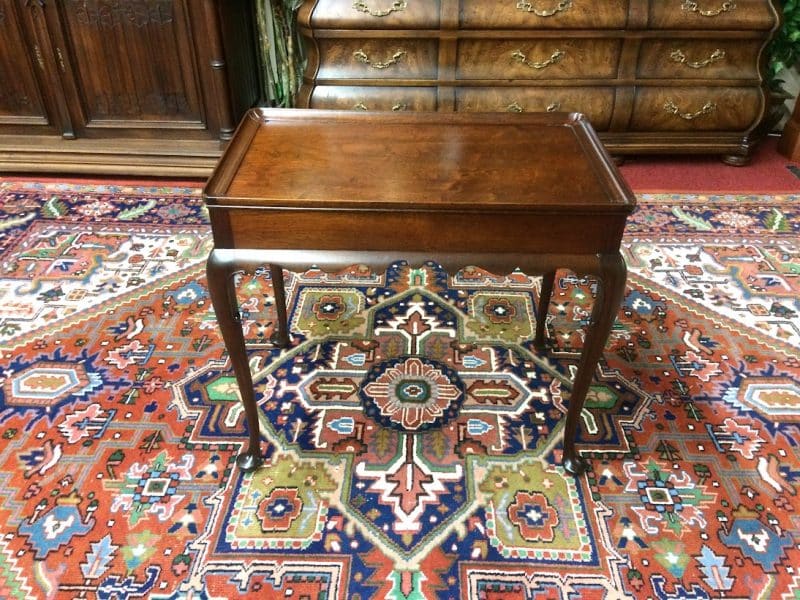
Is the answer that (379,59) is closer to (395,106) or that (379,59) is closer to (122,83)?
(395,106)

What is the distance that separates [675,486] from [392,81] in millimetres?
2349

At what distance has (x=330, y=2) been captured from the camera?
3150 millimetres

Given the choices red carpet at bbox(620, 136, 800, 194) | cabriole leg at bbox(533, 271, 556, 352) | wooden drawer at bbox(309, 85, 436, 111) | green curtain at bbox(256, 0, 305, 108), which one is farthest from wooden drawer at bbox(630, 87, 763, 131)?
green curtain at bbox(256, 0, 305, 108)

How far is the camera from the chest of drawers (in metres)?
3.16

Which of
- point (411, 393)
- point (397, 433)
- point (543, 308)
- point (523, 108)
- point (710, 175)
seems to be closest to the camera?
point (397, 433)

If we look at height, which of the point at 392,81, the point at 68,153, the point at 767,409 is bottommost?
the point at 767,409

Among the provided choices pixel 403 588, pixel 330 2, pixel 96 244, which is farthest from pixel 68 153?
pixel 403 588

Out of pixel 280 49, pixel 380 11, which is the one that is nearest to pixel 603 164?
pixel 380 11

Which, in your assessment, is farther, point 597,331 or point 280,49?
point 280,49

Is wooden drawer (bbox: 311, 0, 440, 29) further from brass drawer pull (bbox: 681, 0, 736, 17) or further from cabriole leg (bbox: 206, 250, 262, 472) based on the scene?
cabriole leg (bbox: 206, 250, 262, 472)

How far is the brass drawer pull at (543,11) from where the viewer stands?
10.3 ft

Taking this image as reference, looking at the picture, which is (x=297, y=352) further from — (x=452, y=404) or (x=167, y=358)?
(x=452, y=404)

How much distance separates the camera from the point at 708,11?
3189 mm

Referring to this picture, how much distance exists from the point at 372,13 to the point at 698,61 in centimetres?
169
